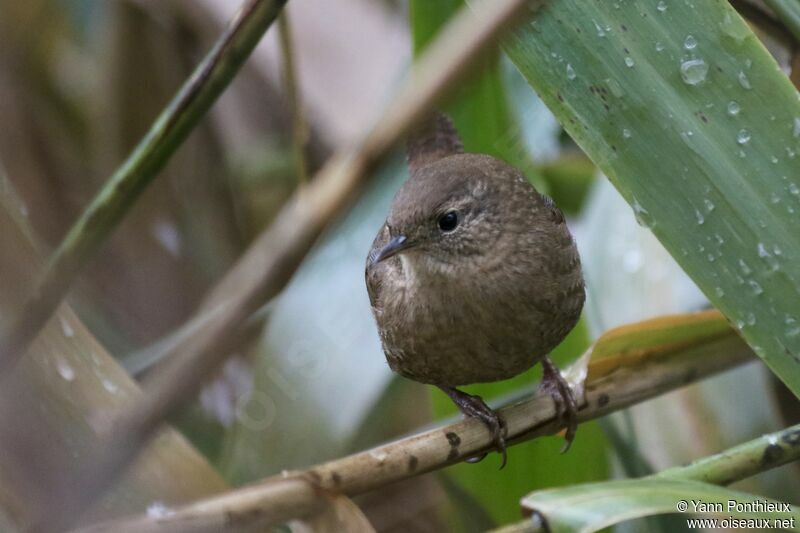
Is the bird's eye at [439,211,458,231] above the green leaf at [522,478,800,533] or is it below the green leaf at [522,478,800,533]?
above

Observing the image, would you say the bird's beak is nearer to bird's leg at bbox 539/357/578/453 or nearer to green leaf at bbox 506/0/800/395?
bird's leg at bbox 539/357/578/453

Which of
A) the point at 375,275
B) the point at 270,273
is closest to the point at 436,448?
the point at 375,275

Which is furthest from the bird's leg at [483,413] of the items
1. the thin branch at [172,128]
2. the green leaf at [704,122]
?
the thin branch at [172,128]

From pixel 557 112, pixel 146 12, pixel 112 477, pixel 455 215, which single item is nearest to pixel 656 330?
pixel 455 215

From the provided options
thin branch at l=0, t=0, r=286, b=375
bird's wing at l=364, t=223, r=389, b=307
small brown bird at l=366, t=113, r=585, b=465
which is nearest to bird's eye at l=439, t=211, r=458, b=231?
small brown bird at l=366, t=113, r=585, b=465

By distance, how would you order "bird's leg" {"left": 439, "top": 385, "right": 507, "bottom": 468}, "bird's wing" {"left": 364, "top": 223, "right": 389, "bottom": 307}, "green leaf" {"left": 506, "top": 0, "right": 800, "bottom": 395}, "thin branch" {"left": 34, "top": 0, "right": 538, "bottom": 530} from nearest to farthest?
"thin branch" {"left": 34, "top": 0, "right": 538, "bottom": 530} < "green leaf" {"left": 506, "top": 0, "right": 800, "bottom": 395} < "bird's leg" {"left": 439, "top": 385, "right": 507, "bottom": 468} < "bird's wing" {"left": 364, "top": 223, "right": 389, "bottom": 307}

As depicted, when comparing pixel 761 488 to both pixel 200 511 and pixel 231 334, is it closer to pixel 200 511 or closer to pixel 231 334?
pixel 200 511
